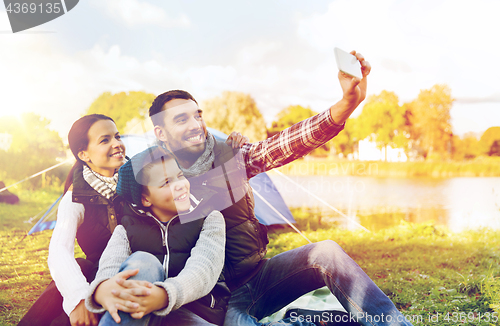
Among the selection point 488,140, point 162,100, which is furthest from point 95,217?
point 488,140

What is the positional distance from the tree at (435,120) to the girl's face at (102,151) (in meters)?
19.1

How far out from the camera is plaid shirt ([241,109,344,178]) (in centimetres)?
171

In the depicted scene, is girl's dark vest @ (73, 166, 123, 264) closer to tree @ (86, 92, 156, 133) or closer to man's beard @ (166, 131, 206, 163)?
man's beard @ (166, 131, 206, 163)

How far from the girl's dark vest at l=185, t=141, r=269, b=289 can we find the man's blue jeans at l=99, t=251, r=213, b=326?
309mm

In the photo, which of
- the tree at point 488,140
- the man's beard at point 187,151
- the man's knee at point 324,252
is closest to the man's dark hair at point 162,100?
the man's beard at point 187,151

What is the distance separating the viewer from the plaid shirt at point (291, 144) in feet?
5.61

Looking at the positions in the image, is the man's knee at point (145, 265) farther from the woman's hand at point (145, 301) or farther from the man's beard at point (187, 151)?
the man's beard at point (187, 151)

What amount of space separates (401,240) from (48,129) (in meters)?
8.35

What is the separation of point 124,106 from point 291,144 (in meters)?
6.32

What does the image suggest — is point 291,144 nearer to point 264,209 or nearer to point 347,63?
point 347,63

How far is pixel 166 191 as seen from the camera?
1396mm

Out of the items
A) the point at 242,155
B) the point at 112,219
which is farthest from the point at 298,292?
the point at 112,219

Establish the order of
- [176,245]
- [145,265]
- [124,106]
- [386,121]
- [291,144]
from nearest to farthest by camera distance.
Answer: [145,265] → [176,245] → [291,144] → [124,106] → [386,121]

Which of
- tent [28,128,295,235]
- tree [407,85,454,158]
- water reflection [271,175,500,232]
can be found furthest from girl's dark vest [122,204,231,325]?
tree [407,85,454,158]
